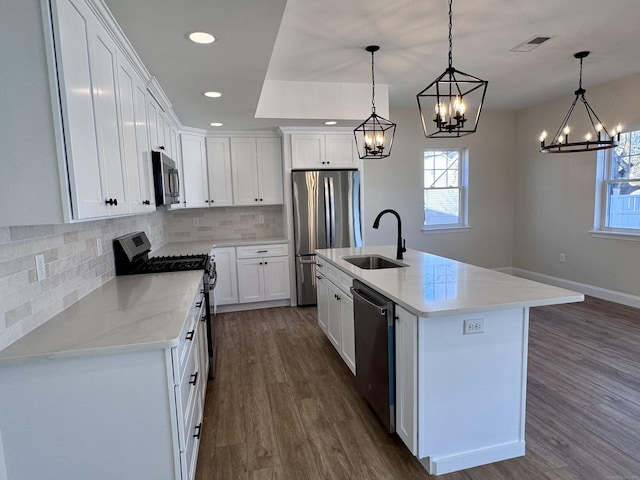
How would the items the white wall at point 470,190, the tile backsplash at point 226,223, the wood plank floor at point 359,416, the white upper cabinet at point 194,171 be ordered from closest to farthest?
the wood plank floor at point 359,416, the white upper cabinet at point 194,171, the tile backsplash at point 226,223, the white wall at point 470,190

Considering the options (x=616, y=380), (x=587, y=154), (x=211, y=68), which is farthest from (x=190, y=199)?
(x=587, y=154)

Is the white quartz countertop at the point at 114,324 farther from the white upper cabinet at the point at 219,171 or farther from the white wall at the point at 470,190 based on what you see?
the white wall at the point at 470,190

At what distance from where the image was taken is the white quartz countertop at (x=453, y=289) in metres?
1.74

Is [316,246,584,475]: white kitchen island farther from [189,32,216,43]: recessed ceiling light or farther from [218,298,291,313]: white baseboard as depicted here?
[218,298,291,313]: white baseboard

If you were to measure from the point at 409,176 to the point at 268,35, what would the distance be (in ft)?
12.9

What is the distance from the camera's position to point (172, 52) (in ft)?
7.39

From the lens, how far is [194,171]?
15.1ft

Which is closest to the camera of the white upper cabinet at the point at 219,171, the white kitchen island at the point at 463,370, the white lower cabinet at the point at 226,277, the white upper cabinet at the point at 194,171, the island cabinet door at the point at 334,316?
the white kitchen island at the point at 463,370

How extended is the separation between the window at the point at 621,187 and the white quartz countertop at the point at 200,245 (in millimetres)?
4190

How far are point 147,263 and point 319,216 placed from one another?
2245mm

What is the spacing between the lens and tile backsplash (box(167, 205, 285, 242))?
4.93 metres

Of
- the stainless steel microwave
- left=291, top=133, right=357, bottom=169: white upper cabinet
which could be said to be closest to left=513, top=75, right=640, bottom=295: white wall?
left=291, top=133, right=357, bottom=169: white upper cabinet

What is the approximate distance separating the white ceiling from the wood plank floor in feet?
7.68

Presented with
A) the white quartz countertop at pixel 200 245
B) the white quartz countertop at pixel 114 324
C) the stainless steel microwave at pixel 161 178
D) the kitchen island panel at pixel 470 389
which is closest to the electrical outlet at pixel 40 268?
the white quartz countertop at pixel 114 324
